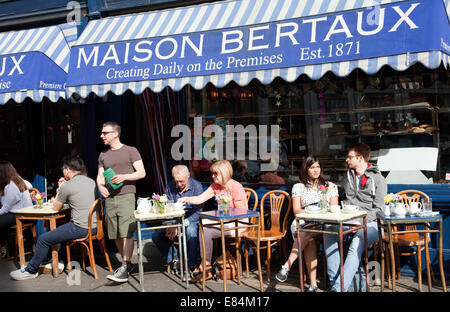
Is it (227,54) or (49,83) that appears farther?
(49,83)

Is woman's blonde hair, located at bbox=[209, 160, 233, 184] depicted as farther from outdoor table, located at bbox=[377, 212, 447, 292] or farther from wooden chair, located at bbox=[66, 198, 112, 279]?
outdoor table, located at bbox=[377, 212, 447, 292]

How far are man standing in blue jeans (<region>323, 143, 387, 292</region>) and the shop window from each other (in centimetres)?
124

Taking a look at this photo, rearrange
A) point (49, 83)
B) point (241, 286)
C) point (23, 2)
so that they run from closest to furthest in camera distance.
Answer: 1. point (241, 286)
2. point (49, 83)
3. point (23, 2)

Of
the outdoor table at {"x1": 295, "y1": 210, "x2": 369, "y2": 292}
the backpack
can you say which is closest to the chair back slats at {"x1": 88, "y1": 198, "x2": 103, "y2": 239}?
the backpack

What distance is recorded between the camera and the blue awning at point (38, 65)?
6.75 meters

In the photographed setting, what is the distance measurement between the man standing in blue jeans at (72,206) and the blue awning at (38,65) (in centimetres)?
122

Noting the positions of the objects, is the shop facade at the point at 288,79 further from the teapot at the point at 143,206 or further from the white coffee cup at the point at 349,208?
the teapot at the point at 143,206

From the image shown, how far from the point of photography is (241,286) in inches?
223

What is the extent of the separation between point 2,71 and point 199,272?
403 cm

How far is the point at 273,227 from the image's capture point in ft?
20.6

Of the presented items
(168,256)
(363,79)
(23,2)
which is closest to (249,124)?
(363,79)

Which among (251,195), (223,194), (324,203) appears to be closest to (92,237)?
(223,194)

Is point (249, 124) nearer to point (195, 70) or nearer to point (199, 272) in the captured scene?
point (195, 70)
